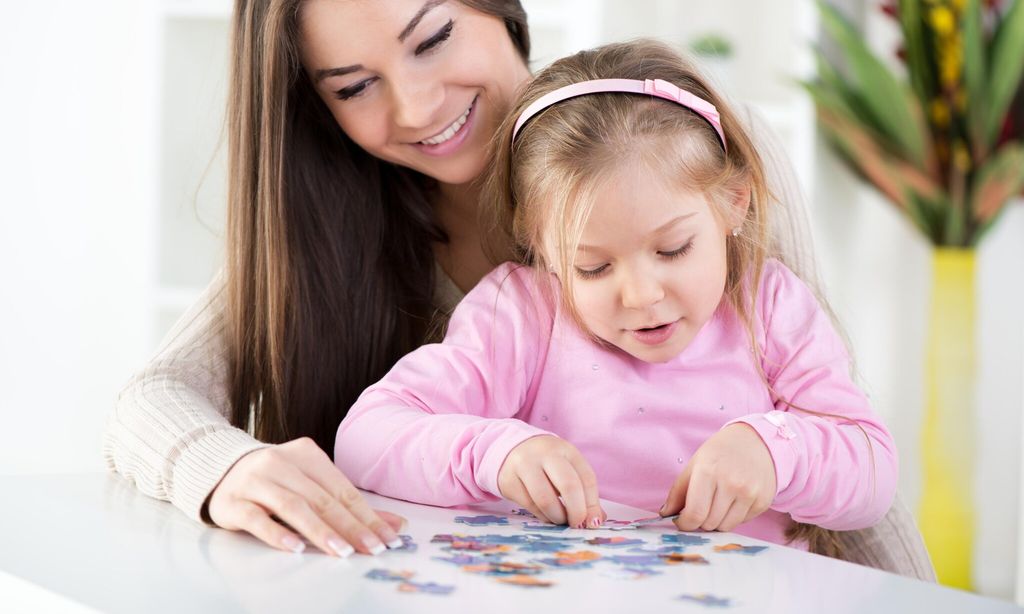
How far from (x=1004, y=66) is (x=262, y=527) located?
2.81 m

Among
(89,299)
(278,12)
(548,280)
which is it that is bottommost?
(89,299)

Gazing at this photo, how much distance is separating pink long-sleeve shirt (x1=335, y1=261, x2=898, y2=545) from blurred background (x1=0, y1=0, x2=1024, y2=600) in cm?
166

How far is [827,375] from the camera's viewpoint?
52.7 inches

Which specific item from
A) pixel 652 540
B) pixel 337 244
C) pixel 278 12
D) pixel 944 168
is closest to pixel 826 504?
pixel 652 540

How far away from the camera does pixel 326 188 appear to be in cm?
170

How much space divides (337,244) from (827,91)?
7.20ft

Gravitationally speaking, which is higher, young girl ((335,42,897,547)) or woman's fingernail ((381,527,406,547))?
young girl ((335,42,897,547))

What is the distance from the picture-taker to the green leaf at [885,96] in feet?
10.8

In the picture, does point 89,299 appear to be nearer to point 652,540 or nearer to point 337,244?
point 337,244

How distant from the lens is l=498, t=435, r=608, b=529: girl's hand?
105cm

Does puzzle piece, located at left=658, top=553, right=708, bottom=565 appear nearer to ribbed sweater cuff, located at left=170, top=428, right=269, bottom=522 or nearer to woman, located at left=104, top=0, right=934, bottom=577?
ribbed sweater cuff, located at left=170, top=428, right=269, bottom=522

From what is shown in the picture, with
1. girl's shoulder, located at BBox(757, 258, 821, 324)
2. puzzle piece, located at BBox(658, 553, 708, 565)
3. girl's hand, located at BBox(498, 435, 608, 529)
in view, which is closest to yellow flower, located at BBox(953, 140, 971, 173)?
girl's shoulder, located at BBox(757, 258, 821, 324)

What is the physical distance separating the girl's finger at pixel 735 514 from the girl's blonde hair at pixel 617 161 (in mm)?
248

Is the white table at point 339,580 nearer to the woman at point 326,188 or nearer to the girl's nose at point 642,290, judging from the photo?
the girl's nose at point 642,290
